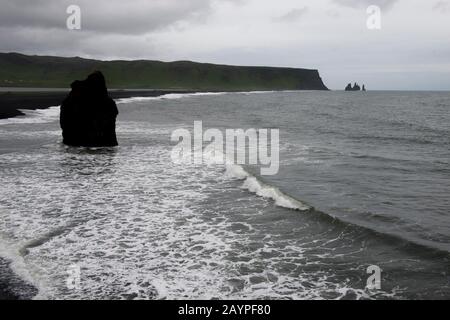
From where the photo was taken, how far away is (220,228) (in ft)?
41.4

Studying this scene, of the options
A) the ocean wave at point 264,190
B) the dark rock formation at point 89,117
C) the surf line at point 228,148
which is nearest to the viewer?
the ocean wave at point 264,190

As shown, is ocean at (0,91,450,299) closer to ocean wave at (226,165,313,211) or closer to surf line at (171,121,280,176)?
ocean wave at (226,165,313,211)

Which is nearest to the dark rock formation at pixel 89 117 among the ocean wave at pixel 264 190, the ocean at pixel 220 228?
the ocean at pixel 220 228

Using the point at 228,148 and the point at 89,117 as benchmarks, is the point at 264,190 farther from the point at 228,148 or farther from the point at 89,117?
the point at 89,117

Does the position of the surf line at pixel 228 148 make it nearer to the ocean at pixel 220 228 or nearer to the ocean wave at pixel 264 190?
the ocean at pixel 220 228

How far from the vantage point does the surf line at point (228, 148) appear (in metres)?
23.8

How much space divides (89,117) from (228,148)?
952 centimetres

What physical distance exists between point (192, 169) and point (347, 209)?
9078mm

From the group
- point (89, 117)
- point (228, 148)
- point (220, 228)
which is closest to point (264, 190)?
point (220, 228)

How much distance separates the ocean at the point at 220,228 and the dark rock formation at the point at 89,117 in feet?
Answer: 11.9

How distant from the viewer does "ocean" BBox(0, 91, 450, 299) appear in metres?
8.95

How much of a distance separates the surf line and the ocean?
1259mm

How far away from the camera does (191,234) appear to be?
1209cm
